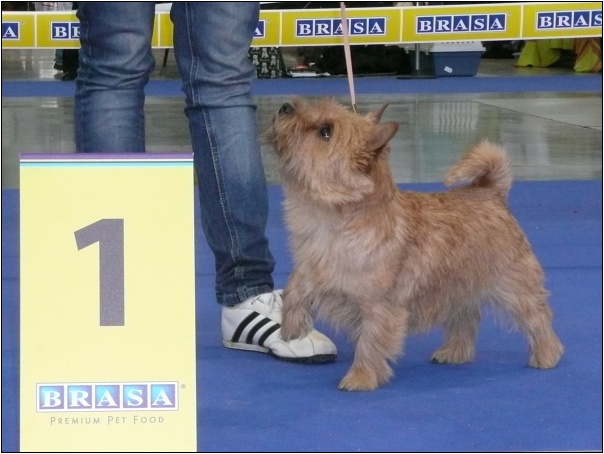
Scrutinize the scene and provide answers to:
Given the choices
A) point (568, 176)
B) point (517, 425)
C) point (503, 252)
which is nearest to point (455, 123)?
point (568, 176)

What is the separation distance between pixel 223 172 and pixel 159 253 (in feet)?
2.37

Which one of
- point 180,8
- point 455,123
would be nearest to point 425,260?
point 180,8

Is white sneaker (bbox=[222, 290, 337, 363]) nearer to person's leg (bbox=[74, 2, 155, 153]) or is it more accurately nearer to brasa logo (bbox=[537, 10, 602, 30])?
person's leg (bbox=[74, 2, 155, 153])

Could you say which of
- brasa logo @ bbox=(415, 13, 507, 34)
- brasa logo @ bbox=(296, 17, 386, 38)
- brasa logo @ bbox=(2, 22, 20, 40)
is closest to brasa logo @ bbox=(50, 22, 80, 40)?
brasa logo @ bbox=(2, 22, 20, 40)

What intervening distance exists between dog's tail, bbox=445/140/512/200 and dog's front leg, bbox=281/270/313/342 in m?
0.42

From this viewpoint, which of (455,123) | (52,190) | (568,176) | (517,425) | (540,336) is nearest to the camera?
(52,190)

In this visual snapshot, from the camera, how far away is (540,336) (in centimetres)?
211

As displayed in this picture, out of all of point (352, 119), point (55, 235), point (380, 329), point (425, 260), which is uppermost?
point (352, 119)

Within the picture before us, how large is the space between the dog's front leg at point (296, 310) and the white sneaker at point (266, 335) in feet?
0.17

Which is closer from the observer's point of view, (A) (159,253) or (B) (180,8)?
(A) (159,253)

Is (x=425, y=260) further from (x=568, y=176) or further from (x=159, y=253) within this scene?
(x=568, y=176)

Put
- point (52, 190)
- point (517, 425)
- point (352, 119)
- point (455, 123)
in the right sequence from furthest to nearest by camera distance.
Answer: point (455, 123) < point (352, 119) < point (517, 425) < point (52, 190)

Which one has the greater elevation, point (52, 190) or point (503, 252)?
point (52, 190)

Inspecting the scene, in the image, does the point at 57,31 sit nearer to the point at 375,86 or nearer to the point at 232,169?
the point at 375,86
